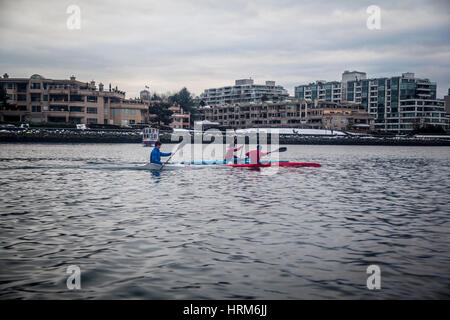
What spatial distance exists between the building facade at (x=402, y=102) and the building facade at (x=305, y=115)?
22991 mm

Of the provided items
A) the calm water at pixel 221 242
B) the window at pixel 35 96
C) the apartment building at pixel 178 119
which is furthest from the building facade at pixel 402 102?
the calm water at pixel 221 242

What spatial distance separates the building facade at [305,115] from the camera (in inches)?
5300

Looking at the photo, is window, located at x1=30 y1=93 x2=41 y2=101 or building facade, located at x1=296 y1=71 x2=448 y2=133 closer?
window, located at x1=30 y1=93 x2=41 y2=101

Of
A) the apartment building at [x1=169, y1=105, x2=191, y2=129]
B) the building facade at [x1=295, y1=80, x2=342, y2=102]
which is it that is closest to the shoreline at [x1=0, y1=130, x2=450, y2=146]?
the apartment building at [x1=169, y1=105, x2=191, y2=129]

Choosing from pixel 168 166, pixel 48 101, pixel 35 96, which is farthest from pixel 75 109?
pixel 168 166

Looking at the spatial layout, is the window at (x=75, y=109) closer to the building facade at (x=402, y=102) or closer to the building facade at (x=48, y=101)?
the building facade at (x=48, y=101)

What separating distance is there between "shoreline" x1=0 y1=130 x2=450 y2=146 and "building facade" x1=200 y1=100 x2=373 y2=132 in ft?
61.8

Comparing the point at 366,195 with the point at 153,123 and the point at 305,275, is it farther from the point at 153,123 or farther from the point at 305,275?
the point at 153,123

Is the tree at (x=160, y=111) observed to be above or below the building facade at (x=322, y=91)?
below

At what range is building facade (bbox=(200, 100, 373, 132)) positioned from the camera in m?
135

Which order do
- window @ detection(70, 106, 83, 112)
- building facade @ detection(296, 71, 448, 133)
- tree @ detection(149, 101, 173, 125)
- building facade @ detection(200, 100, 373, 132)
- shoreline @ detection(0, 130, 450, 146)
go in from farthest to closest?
building facade @ detection(296, 71, 448, 133) → building facade @ detection(200, 100, 373, 132) → tree @ detection(149, 101, 173, 125) → window @ detection(70, 106, 83, 112) → shoreline @ detection(0, 130, 450, 146)

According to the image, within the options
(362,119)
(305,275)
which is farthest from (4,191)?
(362,119)

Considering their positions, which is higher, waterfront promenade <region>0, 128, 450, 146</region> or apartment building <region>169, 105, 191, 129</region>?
apartment building <region>169, 105, 191, 129</region>

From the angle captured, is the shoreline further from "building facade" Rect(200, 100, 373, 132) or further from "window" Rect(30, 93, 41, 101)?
"window" Rect(30, 93, 41, 101)
